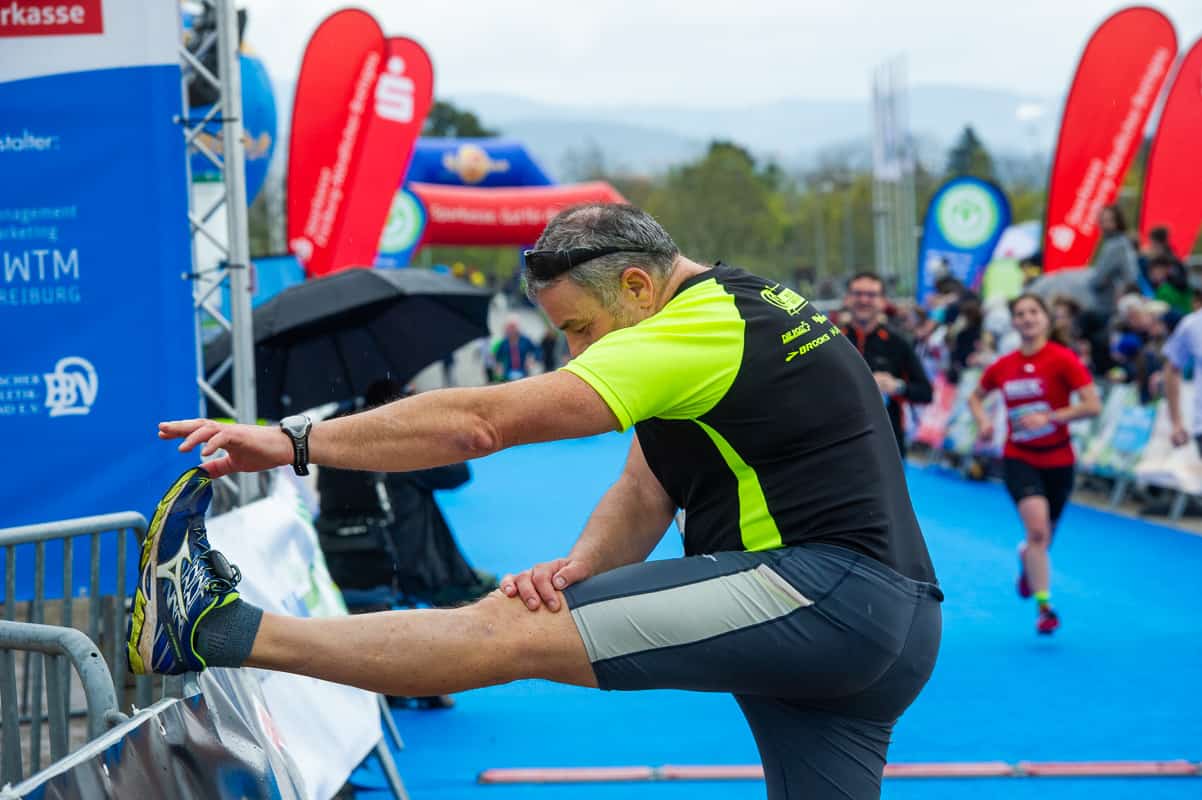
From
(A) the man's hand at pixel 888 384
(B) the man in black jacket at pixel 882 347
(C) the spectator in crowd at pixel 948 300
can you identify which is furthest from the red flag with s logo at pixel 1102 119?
(A) the man's hand at pixel 888 384

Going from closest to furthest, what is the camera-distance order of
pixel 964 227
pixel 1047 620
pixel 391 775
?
pixel 391 775, pixel 1047 620, pixel 964 227

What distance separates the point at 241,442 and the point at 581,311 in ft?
2.69

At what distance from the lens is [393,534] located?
308 inches

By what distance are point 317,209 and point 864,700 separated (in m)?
13.1

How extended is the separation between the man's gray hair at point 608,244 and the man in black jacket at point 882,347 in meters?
5.53

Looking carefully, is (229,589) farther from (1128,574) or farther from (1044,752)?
(1128,574)

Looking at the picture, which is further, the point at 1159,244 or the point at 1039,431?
the point at 1159,244

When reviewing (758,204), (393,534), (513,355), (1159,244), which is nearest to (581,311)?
(393,534)

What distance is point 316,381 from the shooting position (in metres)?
7.80

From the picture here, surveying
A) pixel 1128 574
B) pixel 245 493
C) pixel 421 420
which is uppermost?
pixel 421 420

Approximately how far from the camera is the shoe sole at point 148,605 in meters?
2.70

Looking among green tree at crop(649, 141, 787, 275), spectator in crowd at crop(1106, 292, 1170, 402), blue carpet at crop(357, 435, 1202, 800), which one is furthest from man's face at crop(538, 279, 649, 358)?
green tree at crop(649, 141, 787, 275)

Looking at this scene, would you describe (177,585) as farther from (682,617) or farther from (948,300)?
(948,300)

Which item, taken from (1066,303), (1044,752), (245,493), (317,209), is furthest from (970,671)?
(317,209)
